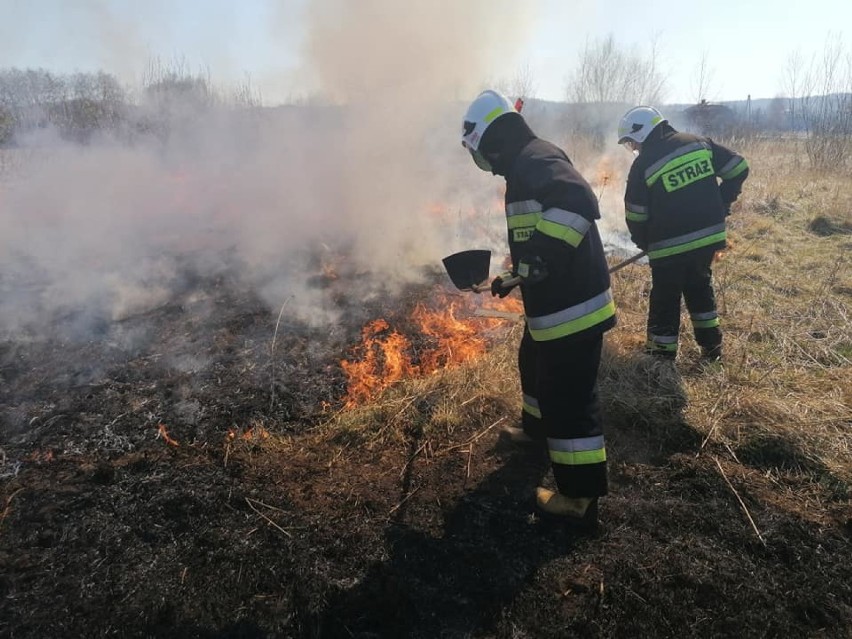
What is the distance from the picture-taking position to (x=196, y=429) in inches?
150

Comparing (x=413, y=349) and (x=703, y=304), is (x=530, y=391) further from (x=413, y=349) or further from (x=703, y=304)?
(x=703, y=304)

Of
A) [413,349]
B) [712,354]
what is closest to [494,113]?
[413,349]

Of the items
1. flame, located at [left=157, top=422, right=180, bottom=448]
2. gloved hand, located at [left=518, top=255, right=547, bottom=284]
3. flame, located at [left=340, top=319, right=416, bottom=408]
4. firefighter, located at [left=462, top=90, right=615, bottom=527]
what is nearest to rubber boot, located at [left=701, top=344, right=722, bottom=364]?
firefighter, located at [left=462, top=90, right=615, bottom=527]

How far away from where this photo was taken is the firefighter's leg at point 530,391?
3371 millimetres

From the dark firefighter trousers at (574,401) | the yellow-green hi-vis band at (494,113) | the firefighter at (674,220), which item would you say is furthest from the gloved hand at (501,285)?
the firefighter at (674,220)

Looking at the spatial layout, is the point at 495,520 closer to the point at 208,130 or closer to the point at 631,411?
the point at 631,411

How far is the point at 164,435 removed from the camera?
3672 mm

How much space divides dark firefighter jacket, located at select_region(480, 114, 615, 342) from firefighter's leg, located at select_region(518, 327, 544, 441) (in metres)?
0.58

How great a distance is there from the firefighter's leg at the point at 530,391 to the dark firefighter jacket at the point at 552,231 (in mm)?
585

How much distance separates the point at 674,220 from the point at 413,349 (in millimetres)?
2751

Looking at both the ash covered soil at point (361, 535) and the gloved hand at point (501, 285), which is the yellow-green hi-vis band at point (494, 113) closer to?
the gloved hand at point (501, 285)

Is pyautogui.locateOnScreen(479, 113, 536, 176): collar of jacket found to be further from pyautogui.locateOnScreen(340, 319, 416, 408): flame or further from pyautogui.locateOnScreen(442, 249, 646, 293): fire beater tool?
pyautogui.locateOnScreen(340, 319, 416, 408): flame

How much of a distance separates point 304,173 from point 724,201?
7.33 meters

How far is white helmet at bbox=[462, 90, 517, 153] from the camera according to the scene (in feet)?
9.27
